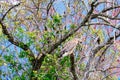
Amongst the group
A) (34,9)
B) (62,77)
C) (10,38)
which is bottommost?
(62,77)

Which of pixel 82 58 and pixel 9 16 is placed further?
pixel 9 16

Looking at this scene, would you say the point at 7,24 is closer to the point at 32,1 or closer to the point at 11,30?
the point at 11,30

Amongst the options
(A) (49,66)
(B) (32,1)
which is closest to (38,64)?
(A) (49,66)

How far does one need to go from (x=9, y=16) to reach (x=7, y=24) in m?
0.21

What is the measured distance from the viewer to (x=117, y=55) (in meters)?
9.87

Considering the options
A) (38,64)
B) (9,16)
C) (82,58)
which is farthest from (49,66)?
(9,16)

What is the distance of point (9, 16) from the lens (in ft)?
32.1

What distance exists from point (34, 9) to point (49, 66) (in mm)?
1490

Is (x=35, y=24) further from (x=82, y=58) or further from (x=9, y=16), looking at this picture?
(x=82, y=58)

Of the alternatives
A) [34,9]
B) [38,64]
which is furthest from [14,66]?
[34,9]

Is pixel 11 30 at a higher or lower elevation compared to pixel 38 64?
higher

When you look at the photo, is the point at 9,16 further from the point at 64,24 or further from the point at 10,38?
the point at 64,24

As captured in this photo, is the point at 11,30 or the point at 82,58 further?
the point at 11,30

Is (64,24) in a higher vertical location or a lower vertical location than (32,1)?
lower
